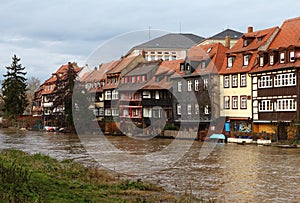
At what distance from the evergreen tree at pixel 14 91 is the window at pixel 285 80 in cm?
5973

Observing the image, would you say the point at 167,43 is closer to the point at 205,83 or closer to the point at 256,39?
the point at 205,83

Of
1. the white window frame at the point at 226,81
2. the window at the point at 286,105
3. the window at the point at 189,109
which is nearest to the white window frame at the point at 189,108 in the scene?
the window at the point at 189,109

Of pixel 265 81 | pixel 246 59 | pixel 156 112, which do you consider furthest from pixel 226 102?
pixel 156 112

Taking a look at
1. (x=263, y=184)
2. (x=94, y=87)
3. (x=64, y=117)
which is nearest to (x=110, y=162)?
(x=263, y=184)

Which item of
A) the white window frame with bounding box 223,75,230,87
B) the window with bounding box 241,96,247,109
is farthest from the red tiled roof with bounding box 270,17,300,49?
the white window frame with bounding box 223,75,230,87

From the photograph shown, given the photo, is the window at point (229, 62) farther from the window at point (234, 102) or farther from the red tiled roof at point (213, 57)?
the window at point (234, 102)

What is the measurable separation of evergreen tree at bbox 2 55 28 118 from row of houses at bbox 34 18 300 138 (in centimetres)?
2101

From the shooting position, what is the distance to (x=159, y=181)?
71.2ft

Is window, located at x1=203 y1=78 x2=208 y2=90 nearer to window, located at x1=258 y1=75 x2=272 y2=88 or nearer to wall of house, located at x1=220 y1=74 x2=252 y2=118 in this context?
wall of house, located at x1=220 y1=74 x2=252 y2=118

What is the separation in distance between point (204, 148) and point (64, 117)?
3932 centimetres

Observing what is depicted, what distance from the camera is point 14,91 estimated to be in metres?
92.2

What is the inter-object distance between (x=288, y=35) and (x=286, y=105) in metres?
7.59

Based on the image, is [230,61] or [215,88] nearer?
[230,61]

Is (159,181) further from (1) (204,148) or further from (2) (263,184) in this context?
(1) (204,148)
